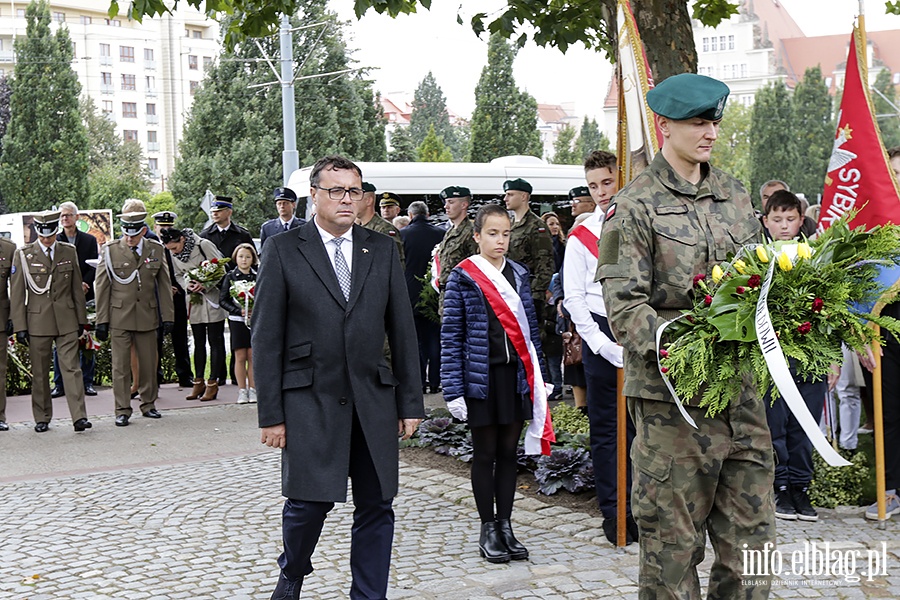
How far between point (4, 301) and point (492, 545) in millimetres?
6854

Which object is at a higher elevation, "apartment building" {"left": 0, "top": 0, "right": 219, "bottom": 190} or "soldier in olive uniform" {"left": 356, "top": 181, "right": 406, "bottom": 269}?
"apartment building" {"left": 0, "top": 0, "right": 219, "bottom": 190}

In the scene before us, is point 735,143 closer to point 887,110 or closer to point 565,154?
point 565,154

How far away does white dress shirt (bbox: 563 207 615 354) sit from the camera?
6.13 metres

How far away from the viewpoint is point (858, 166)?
22.9 feet

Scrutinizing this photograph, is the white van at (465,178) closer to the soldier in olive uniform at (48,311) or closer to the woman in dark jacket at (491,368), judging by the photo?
the soldier in olive uniform at (48,311)

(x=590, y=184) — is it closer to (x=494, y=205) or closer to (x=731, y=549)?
(x=494, y=205)

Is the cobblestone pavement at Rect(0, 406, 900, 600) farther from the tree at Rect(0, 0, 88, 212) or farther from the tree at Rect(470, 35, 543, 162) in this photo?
the tree at Rect(470, 35, 543, 162)

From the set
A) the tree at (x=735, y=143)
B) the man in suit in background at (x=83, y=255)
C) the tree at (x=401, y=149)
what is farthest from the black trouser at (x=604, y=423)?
the tree at (x=735, y=143)

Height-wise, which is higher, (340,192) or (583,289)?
(340,192)

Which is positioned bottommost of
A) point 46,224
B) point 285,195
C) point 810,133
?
point 46,224

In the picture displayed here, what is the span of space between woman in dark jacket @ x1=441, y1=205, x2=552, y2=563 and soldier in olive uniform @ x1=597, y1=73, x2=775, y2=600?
6.49 ft

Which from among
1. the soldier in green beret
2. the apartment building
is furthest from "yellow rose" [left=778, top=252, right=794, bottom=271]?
the apartment building

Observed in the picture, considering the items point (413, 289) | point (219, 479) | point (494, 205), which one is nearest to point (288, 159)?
point (413, 289)

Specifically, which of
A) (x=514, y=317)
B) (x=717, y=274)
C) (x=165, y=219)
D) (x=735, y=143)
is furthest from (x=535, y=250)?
(x=735, y=143)
